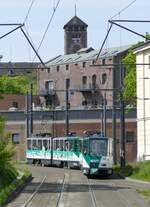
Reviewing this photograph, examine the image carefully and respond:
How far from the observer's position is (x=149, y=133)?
6506 cm

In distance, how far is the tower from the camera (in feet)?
630

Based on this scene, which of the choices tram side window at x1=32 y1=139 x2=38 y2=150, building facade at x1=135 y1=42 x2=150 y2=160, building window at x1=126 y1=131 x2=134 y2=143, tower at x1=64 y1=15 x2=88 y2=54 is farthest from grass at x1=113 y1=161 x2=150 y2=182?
tower at x1=64 y1=15 x2=88 y2=54

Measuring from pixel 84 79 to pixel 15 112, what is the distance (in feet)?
146

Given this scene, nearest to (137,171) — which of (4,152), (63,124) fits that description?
(4,152)

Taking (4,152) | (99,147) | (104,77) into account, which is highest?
(104,77)

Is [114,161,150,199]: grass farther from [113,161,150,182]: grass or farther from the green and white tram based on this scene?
the green and white tram

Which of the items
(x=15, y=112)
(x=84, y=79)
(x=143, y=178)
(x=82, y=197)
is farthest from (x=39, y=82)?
(x=82, y=197)

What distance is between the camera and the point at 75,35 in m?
194

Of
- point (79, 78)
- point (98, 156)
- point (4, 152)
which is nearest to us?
point (4, 152)

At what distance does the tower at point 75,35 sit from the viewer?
192 m

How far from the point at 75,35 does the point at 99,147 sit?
144748mm

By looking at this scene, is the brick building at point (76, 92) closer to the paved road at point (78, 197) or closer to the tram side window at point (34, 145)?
the tram side window at point (34, 145)

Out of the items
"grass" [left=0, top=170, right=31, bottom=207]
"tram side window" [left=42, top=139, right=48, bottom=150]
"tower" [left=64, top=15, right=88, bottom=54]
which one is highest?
"tower" [left=64, top=15, right=88, bottom=54]

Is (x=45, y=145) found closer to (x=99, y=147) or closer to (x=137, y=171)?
(x=137, y=171)
